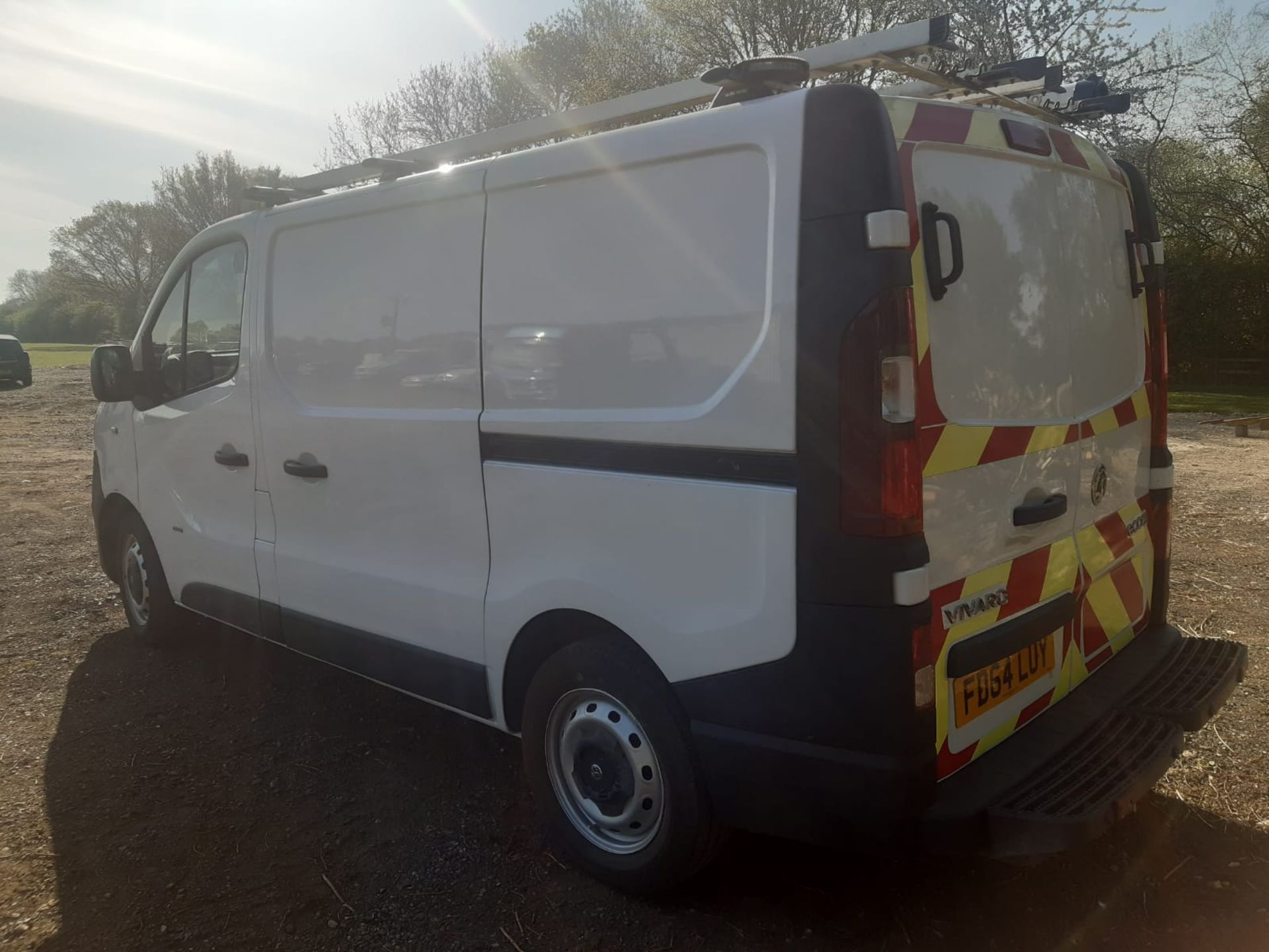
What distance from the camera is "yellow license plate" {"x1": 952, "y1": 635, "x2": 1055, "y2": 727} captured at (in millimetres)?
2473

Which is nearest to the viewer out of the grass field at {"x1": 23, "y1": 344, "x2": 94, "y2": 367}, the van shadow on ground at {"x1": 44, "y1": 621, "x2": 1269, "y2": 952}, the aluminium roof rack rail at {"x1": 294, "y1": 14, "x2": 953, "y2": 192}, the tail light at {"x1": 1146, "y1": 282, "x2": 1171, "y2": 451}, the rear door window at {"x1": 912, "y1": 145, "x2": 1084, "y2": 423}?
the rear door window at {"x1": 912, "y1": 145, "x2": 1084, "y2": 423}

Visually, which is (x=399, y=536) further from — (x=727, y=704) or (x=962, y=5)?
(x=962, y=5)

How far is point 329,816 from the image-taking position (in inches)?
137

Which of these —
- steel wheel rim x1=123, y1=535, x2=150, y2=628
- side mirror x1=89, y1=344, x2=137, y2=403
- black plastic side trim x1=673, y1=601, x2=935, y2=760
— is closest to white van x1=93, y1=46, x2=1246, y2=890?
black plastic side trim x1=673, y1=601, x2=935, y2=760

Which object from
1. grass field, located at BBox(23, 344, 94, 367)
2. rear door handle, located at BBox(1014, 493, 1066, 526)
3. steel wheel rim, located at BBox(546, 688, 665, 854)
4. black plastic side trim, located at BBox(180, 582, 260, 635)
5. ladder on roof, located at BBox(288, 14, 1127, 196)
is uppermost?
grass field, located at BBox(23, 344, 94, 367)

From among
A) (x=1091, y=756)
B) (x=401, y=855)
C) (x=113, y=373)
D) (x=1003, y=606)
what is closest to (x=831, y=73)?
(x=1003, y=606)

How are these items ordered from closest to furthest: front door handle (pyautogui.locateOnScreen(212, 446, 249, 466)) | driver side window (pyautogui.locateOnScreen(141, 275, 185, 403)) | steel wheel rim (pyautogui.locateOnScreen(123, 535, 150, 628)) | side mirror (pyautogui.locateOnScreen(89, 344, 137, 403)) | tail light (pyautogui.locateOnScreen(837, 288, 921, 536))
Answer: tail light (pyautogui.locateOnScreen(837, 288, 921, 536)) < front door handle (pyautogui.locateOnScreen(212, 446, 249, 466)) < driver side window (pyautogui.locateOnScreen(141, 275, 185, 403)) < side mirror (pyautogui.locateOnScreen(89, 344, 137, 403)) < steel wheel rim (pyautogui.locateOnScreen(123, 535, 150, 628))

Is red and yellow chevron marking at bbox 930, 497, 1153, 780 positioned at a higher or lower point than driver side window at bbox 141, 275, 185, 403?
lower

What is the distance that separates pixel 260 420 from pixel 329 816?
63.3 inches

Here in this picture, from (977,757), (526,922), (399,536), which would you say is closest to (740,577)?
(977,757)

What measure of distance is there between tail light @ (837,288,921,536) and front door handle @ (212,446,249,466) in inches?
113

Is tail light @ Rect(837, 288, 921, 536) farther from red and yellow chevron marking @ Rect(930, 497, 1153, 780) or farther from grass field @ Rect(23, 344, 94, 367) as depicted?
grass field @ Rect(23, 344, 94, 367)

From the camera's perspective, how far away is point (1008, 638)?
8.55 ft

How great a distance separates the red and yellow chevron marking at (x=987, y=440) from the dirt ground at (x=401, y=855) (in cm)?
128
